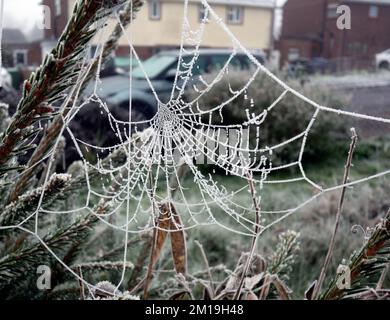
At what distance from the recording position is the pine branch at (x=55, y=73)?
49 centimetres

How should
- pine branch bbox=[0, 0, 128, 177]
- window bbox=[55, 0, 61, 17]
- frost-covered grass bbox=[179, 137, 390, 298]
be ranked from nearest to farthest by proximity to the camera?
pine branch bbox=[0, 0, 128, 177]
window bbox=[55, 0, 61, 17]
frost-covered grass bbox=[179, 137, 390, 298]

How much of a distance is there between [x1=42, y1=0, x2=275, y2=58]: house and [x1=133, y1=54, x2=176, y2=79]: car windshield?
2cm

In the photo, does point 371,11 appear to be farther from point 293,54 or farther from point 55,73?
point 55,73

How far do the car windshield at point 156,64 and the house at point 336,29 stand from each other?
0.86 feet

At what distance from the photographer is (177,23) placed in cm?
93

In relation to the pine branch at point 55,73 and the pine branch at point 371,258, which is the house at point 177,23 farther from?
the pine branch at point 371,258

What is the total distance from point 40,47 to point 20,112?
0.48m

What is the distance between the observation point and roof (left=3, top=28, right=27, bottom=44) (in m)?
0.96

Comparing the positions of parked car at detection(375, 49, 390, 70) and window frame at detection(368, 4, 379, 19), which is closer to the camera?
window frame at detection(368, 4, 379, 19)

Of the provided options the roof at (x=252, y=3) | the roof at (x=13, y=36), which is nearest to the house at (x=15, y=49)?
the roof at (x=13, y=36)

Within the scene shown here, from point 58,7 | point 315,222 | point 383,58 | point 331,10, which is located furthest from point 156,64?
point 315,222

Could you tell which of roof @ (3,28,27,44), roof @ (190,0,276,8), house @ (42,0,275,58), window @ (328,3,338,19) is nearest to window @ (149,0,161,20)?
house @ (42,0,275,58)

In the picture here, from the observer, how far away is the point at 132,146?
29.7 inches

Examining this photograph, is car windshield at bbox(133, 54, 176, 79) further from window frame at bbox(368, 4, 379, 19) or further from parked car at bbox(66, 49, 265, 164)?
window frame at bbox(368, 4, 379, 19)
